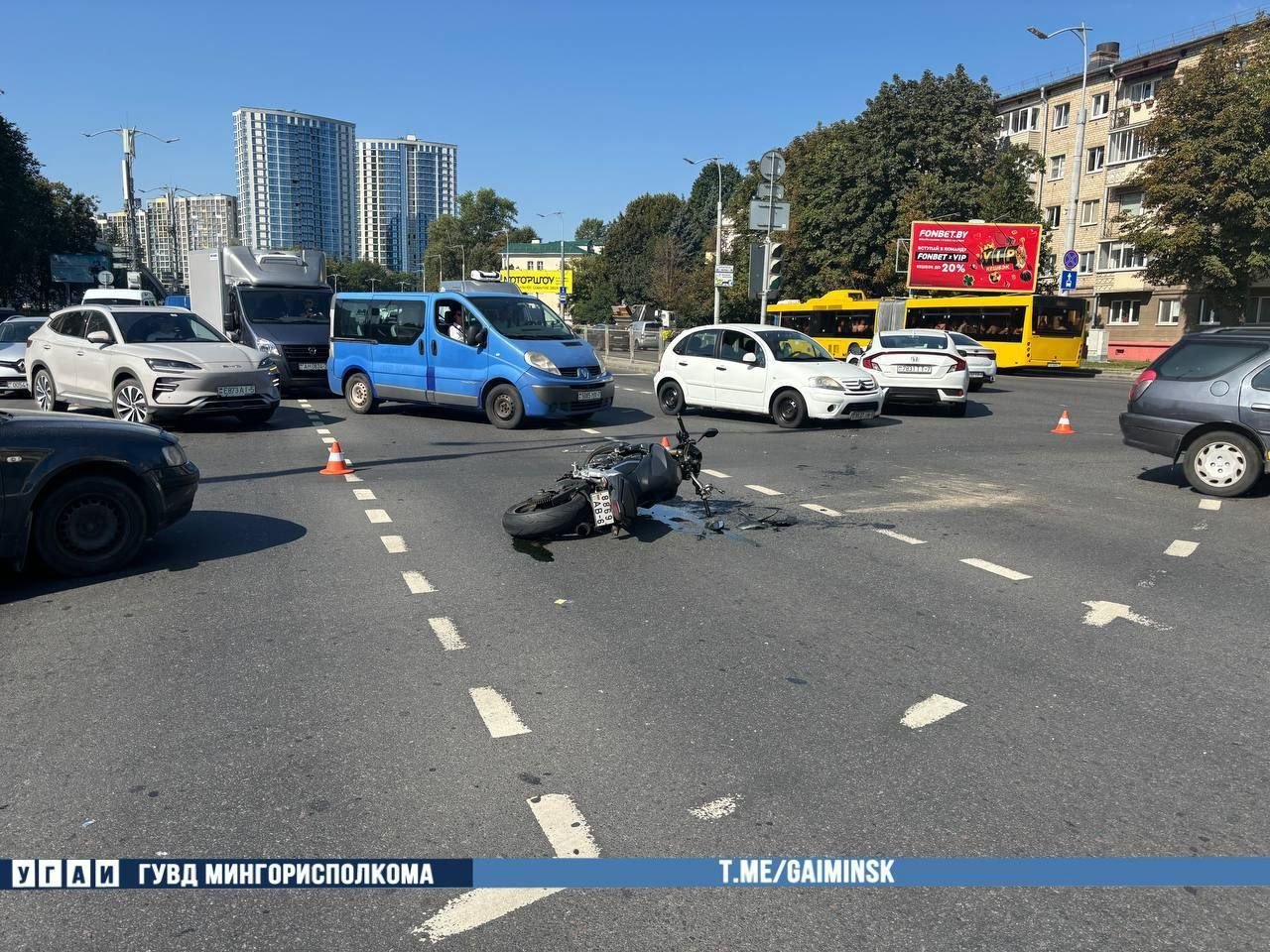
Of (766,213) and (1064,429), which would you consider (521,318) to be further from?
(1064,429)

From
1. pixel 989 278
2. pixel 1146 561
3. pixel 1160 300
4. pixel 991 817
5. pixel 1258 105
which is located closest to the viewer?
pixel 991 817

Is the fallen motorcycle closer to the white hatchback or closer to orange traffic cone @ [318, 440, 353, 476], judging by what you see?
orange traffic cone @ [318, 440, 353, 476]

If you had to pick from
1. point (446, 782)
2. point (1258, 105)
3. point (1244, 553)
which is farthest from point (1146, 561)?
point (1258, 105)

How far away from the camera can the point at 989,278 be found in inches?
1539

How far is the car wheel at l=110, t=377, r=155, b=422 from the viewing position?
12.9 meters

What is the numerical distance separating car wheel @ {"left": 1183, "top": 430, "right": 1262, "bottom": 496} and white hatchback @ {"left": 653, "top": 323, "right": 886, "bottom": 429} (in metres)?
5.72

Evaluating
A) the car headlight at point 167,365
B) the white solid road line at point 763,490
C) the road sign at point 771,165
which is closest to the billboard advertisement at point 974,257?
the road sign at point 771,165

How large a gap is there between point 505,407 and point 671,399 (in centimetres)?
367

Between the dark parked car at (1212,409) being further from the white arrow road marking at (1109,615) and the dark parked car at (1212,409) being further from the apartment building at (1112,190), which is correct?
the apartment building at (1112,190)

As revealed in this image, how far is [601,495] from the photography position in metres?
7.27

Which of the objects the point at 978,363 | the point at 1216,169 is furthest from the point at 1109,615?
the point at 1216,169

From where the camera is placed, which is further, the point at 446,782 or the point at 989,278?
the point at 989,278

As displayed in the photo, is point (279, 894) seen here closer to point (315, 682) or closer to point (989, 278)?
point (315, 682)

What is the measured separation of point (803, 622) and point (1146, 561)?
10.5 feet
